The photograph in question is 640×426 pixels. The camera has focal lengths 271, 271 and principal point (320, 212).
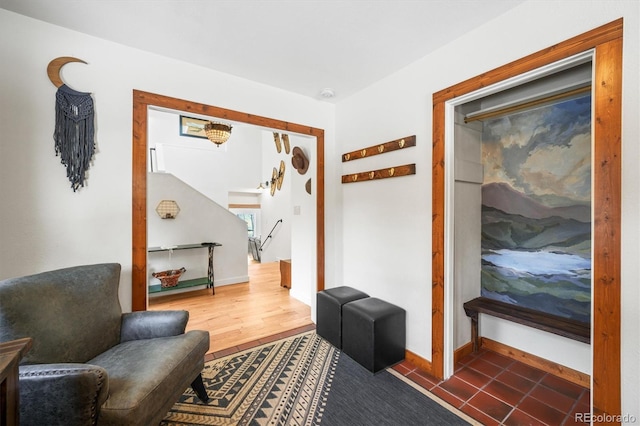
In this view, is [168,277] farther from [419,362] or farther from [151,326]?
[419,362]

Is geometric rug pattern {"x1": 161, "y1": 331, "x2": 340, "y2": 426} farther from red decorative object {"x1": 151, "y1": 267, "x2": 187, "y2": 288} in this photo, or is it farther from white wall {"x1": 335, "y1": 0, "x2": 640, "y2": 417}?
red decorative object {"x1": 151, "y1": 267, "x2": 187, "y2": 288}

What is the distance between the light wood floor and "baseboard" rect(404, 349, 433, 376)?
3.78ft

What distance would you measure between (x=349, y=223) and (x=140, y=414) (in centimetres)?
232

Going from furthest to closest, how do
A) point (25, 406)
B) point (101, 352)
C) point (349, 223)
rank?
point (349, 223) < point (101, 352) < point (25, 406)

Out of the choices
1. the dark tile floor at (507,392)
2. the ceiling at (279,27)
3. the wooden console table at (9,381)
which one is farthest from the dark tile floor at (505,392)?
the ceiling at (279,27)

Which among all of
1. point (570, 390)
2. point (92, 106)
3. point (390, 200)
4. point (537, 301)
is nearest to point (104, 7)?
point (92, 106)

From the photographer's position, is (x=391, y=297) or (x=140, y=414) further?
(x=391, y=297)

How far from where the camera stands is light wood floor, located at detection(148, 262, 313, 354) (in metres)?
2.92

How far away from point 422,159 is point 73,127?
2.64 meters

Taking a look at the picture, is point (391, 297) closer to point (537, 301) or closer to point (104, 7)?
point (537, 301)

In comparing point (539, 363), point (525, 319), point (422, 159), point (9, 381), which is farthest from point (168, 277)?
point (539, 363)

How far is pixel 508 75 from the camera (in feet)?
5.76

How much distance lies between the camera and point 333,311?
263cm

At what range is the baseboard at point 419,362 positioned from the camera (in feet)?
7.34
